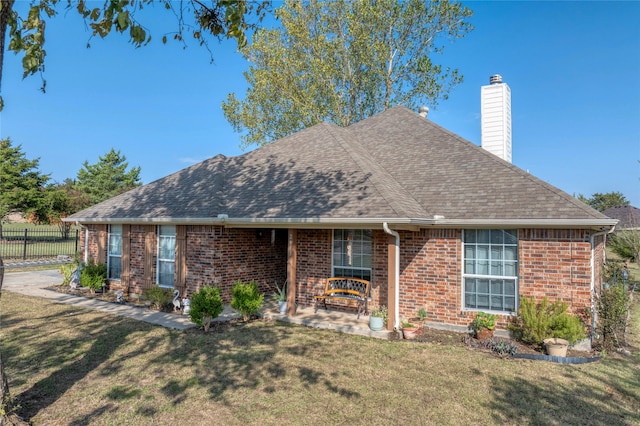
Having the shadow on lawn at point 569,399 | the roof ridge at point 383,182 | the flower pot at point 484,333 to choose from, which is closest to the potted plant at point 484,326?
the flower pot at point 484,333

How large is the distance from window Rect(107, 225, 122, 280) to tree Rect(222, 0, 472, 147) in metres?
14.3

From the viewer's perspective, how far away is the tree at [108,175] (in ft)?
157

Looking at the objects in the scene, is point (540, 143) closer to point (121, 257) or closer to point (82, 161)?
point (121, 257)

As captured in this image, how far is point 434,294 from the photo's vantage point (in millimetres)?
9055

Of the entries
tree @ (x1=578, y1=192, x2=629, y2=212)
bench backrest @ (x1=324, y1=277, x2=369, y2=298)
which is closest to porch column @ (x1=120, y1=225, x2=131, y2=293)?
bench backrest @ (x1=324, y1=277, x2=369, y2=298)

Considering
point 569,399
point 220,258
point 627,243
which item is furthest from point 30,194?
point 627,243

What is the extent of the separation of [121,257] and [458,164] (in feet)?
36.8

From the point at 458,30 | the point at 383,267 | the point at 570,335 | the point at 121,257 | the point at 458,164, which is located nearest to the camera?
the point at 570,335

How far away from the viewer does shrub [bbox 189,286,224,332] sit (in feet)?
27.3

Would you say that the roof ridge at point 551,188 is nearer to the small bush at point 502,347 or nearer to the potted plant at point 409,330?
the small bush at point 502,347

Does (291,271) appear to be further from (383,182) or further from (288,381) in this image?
(288,381)

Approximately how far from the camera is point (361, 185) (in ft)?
31.8

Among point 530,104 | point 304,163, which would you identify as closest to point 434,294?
point 304,163

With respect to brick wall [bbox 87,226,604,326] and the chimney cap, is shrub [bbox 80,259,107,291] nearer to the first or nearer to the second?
brick wall [bbox 87,226,604,326]
